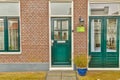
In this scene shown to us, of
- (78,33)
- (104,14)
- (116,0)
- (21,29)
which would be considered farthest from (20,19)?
(116,0)

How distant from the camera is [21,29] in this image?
347 inches

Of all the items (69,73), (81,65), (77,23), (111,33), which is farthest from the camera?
(111,33)

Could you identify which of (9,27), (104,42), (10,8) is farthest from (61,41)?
Answer: (10,8)

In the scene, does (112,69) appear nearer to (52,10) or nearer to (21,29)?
(52,10)

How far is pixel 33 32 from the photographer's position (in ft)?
29.0

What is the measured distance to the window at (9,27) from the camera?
8883 millimetres

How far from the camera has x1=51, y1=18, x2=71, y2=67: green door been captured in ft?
29.4

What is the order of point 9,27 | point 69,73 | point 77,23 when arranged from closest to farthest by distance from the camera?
point 69,73
point 77,23
point 9,27

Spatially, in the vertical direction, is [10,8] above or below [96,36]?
above

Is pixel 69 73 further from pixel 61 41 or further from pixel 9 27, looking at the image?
pixel 9 27

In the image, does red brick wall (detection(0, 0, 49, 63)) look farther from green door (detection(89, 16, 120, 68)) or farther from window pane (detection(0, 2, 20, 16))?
green door (detection(89, 16, 120, 68))

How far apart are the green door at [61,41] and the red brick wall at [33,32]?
0.36 metres

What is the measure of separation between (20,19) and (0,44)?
1556mm

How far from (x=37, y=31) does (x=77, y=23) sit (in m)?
1.93
